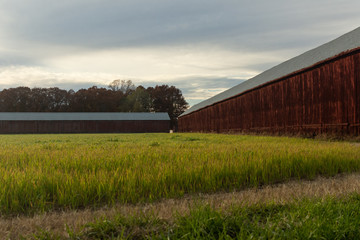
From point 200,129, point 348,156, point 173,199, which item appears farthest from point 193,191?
point 200,129

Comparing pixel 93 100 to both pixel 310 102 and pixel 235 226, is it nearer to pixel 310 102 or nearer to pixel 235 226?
pixel 310 102

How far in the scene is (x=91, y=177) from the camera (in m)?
3.82

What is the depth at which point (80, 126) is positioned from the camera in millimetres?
50250

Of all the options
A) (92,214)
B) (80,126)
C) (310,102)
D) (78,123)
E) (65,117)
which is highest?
(65,117)

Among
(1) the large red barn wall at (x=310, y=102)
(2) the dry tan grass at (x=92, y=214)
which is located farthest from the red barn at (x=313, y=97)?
(2) the dry tan grass at (x=92, y=214)

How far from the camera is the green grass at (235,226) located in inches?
89.3

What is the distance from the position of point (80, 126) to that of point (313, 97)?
43.2 metres

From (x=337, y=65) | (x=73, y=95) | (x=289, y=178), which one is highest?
(x=73, y=95)

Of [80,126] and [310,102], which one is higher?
[310,102]

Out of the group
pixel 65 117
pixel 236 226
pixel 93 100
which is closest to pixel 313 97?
pixel 236 226

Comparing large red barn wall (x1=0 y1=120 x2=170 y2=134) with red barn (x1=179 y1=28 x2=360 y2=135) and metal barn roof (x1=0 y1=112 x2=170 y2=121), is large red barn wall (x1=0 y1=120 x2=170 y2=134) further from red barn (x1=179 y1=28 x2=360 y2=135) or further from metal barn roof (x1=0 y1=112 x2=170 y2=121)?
red barn (x1=179 y1=28 x2=360 y2=135)

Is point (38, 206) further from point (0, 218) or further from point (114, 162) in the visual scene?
point (114, 162)

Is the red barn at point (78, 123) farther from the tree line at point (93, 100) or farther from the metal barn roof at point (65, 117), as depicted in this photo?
the tree line at point (93, 100)

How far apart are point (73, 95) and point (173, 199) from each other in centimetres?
7623
